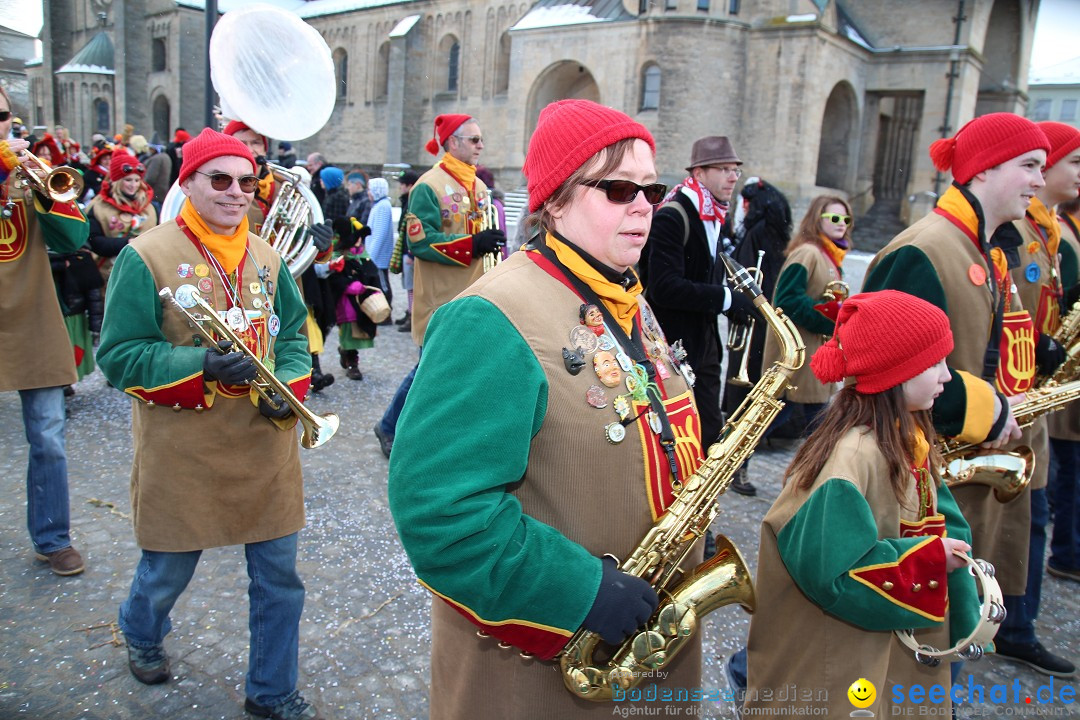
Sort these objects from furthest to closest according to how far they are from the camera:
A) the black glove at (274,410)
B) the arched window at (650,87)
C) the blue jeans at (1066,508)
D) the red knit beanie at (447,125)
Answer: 1. the arched window at (650,87)
2. the red knit beanie at (447,125)
3. the blue jeans at (1066,508)
4. the black glove at (274,410)

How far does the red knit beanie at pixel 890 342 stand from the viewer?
2.48m

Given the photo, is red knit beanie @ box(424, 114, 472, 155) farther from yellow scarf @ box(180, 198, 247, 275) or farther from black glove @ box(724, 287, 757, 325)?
yellow scarf @ box(180, 198, 247, 275)

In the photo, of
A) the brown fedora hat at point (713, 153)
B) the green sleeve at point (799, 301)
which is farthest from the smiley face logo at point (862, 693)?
the green sleeve at point (799, 301)

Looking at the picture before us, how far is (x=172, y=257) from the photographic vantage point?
2963 millimetres

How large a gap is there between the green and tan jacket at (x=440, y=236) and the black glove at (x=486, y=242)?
49mm

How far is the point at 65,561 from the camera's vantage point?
13.4 feet

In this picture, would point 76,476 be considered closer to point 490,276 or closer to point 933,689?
point 490,276

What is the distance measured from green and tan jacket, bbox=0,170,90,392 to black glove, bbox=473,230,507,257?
239 cm

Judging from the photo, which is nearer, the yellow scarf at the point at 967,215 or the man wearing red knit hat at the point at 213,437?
the man wearing red knit hat at the point at 213,437

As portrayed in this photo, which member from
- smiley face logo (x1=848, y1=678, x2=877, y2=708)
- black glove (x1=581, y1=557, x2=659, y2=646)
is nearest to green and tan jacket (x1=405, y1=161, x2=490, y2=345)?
smiley face logo (x1=848, y1=678, x2=877, y2=708)

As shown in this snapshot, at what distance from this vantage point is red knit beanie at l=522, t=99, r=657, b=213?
1895 mm

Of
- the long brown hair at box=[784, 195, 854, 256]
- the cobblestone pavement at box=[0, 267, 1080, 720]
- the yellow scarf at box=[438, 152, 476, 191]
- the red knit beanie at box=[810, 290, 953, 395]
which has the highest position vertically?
the yellow scarf at box=[438, 152, 476, 191]

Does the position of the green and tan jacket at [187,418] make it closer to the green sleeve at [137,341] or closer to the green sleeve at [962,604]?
the green sleeve at [137,341]

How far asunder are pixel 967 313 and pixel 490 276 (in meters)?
2.32
